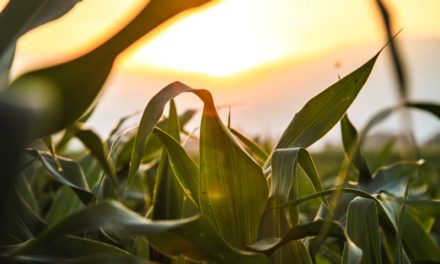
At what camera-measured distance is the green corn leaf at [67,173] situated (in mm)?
460

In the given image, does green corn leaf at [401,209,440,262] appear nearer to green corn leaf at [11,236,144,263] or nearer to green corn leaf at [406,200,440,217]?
green corn leaf at [406,200,440,217]

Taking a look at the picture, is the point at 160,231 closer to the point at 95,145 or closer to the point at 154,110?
the point at 154,110

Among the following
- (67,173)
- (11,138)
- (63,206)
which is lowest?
(63,206)

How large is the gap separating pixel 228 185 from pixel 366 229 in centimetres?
9

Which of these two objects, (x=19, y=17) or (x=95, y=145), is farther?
(x=95, y=145)

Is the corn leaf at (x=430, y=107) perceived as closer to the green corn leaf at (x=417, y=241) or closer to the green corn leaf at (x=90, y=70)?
the green corn leaf at (x=417, y=241)

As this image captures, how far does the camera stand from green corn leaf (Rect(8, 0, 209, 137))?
0.26 m

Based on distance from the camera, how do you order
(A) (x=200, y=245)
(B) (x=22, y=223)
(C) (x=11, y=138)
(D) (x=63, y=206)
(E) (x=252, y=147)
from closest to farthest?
(C) (x=11, y=138) < (A) (x=200, y=245) < (B) (x=22, y=223) < (E) (x=252, y=147) < (D) (x=63, y=206)

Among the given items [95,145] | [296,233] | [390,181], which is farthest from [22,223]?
[390,181]

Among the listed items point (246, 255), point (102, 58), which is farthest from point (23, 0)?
point (246, 255)

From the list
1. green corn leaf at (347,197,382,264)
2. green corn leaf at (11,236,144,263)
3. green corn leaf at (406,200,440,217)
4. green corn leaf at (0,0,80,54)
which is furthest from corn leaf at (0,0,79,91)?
green corn leaf at (406,200,440,217)

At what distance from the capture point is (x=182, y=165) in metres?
0.41

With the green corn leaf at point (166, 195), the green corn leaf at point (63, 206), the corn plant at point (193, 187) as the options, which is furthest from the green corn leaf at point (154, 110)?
the green corn leaf at point (63, 206)

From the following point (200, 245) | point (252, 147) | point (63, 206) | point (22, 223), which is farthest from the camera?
point (63, 206)
